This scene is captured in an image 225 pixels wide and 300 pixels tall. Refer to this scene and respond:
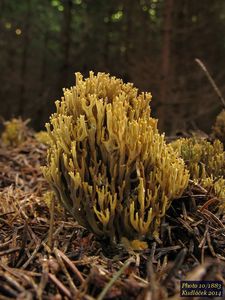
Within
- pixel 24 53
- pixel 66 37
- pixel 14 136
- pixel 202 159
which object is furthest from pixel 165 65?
pixel 24 53

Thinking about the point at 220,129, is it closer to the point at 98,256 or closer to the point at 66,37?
the point at 98,256

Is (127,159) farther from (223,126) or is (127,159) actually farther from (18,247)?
(223,126)

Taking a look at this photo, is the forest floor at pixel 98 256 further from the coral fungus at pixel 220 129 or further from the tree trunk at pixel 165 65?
the tree trunk at pixel 165 65

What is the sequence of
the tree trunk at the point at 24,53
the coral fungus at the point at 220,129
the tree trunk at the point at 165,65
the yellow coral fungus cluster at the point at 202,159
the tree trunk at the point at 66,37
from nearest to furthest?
the yellow coral fungus cluster at the point at 202,159 → the coral fungus at the point at 220,129 → the tree trunk at the point at 165,65 → the tree trunk at the point at 66,37 → the tree trunk at the point at 24,53

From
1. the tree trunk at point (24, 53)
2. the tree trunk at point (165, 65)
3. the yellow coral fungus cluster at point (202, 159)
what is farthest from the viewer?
the tree trunk at point (24, 53)

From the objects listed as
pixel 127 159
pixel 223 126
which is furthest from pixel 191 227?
pixel 223 126

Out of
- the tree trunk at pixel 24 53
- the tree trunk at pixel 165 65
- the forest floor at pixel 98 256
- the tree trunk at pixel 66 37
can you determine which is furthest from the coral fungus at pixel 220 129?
the tree trunk at pixel 24 53

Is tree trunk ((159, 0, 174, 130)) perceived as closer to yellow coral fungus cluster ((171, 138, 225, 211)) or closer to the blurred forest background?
the blurred forest background
